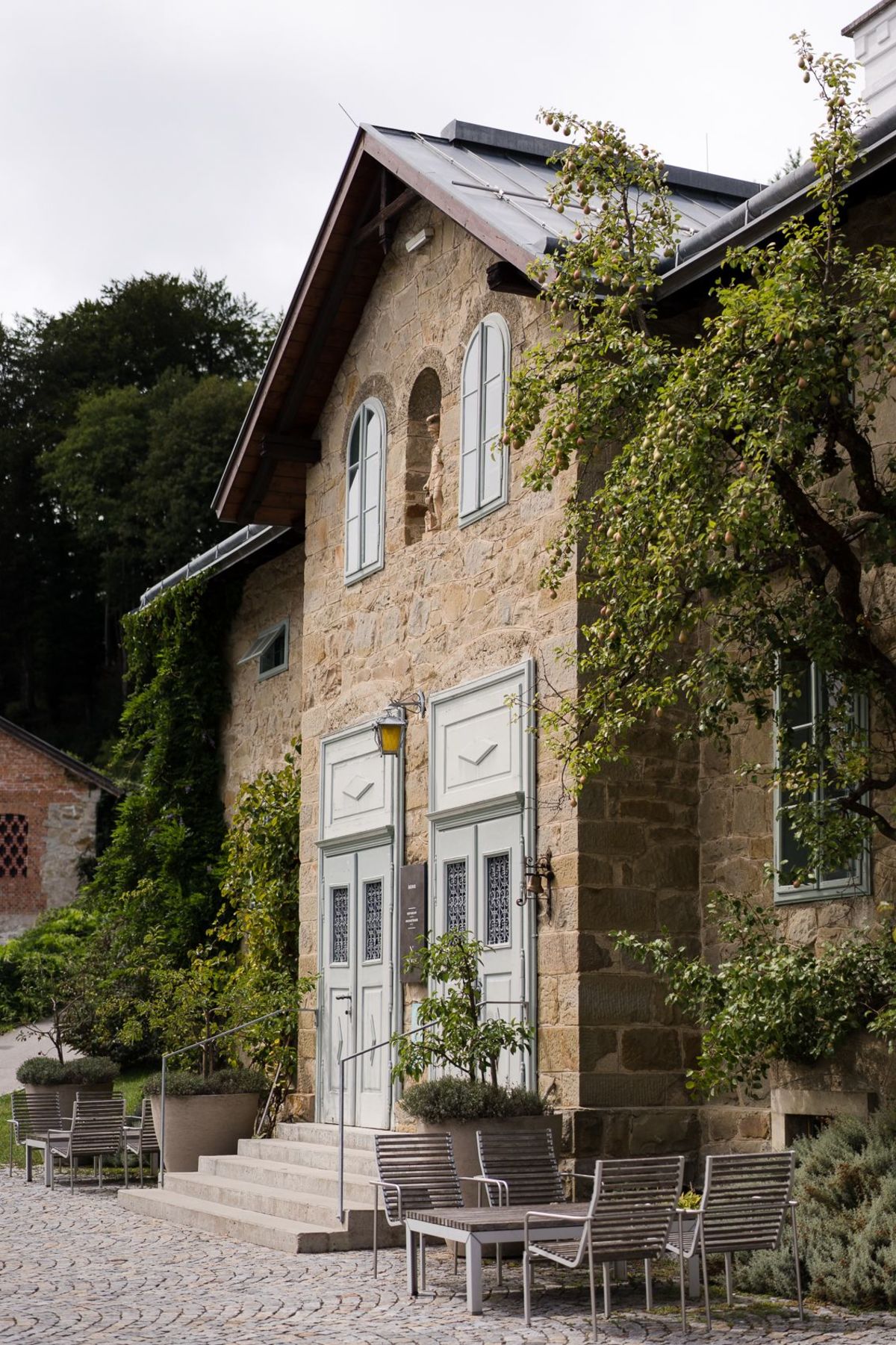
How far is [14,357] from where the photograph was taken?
44.2 m

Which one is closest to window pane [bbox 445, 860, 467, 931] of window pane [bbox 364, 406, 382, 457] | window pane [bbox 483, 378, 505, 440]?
window pane [bbox 483, 378, 505, 440]

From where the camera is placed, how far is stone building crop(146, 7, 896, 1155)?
1013 cm

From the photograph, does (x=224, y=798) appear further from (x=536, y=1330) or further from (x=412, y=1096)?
(x=536, y=1330)

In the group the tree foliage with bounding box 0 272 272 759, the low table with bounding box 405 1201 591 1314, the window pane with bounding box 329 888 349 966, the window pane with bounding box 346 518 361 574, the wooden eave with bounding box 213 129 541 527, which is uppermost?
the tree foliage with bounding box 0 272 272 759

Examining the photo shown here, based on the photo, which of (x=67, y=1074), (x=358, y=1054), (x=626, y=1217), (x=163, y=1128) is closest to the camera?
(x=626, y=1217)

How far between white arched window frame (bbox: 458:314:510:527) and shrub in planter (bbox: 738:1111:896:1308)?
4.91 meters

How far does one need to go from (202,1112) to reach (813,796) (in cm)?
640

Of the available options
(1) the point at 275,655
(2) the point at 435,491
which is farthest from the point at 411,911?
(1) the point at 275,655

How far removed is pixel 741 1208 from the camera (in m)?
7.79

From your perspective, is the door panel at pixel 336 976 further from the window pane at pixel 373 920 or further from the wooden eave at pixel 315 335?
the wooden eave at pixel 315 335

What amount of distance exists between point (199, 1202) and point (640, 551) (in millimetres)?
6051

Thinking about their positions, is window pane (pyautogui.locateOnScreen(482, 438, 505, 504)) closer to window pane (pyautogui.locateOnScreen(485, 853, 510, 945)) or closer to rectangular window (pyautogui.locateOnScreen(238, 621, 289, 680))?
window pane (pyautogui.locateOnScreen(485, 853, 510, 945))

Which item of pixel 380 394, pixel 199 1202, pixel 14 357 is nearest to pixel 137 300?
pixel 14 357

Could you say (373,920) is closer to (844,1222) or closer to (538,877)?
(538,877)
